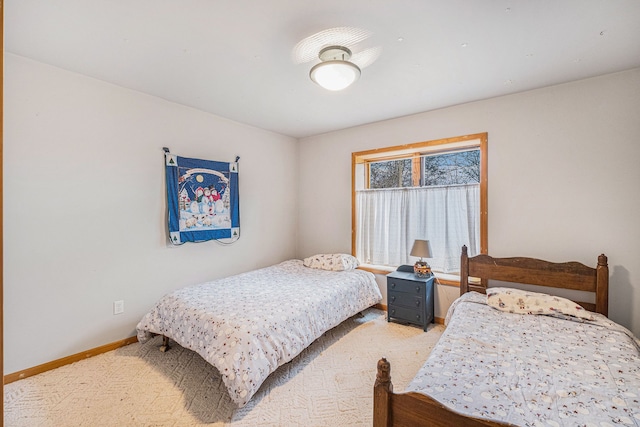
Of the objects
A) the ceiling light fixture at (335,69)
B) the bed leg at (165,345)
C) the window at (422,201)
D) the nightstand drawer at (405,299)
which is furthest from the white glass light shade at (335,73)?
the bed leg at (165,345)

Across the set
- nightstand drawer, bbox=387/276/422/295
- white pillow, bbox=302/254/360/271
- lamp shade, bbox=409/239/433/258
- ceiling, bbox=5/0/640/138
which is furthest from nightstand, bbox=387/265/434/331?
ceiling, bbox=5/0/640/138

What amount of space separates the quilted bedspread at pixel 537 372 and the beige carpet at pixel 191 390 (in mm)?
707

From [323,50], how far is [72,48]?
1.88 metres

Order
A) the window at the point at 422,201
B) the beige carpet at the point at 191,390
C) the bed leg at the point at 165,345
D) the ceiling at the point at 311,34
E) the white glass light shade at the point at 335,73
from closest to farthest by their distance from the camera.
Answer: the ceiling at the point at 311,34 → the beige carpet at the point at 191,390 → the white glass light shade at the point at 335,73 → the bed leg at the point at 165,345 → the window at the point at 422,201

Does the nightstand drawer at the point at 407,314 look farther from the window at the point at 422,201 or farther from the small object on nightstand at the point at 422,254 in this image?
the window at the point at 422,201

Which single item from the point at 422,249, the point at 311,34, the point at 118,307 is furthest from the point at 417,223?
the point at 118,307

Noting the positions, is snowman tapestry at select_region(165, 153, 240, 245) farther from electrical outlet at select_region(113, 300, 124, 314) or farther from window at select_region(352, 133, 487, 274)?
window at select_region(352, 133, 487, 274)

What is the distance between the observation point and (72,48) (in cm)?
217

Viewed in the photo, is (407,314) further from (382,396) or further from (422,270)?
(382,396)

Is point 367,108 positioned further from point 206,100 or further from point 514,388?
point 514,388

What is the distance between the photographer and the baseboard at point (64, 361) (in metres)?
2.25

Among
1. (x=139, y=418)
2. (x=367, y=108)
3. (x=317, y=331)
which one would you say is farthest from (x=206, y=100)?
(x=139, y=418)

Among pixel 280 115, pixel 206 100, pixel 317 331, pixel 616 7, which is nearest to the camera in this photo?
pixel 616 7

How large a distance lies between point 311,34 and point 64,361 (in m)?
3.31
